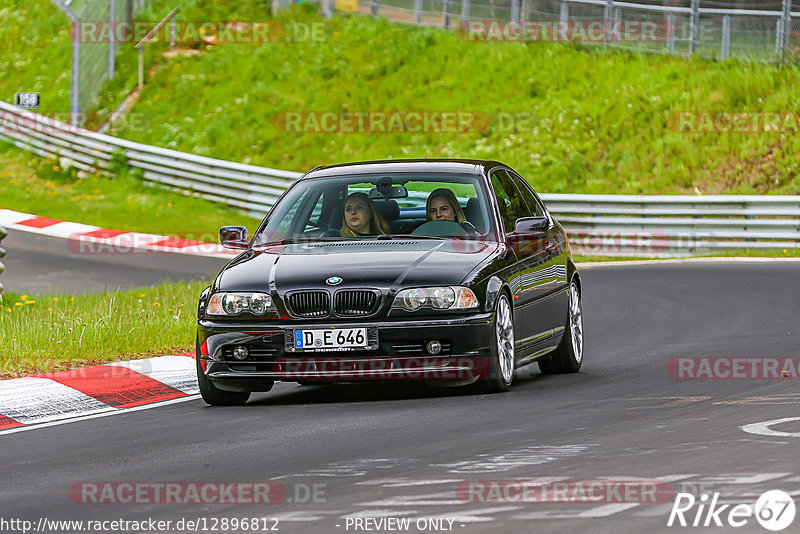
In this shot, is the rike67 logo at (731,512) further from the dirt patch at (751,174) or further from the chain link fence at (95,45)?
the chain link fence at (95,45)

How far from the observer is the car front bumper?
9336 mm

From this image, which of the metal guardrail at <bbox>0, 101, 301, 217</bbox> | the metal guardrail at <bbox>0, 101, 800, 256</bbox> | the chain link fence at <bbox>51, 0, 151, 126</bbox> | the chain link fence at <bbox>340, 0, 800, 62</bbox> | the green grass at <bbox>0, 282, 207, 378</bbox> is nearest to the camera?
the green grass at <bbox>0, 282, 207, 378</bbox>

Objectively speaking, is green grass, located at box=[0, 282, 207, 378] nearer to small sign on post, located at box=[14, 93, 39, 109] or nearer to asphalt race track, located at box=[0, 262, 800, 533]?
asphalt race track, located at box=[0, 262, 800, 533]

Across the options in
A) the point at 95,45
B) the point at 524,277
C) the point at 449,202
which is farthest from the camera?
the point at 95,45

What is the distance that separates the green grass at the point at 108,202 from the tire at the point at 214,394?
1659 centimetres

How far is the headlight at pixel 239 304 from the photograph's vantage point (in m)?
9.50

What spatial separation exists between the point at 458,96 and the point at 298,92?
157 inches

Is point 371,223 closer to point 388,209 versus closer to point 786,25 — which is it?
point 388,209

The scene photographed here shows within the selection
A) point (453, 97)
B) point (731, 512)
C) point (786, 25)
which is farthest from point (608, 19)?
point (731, 512)

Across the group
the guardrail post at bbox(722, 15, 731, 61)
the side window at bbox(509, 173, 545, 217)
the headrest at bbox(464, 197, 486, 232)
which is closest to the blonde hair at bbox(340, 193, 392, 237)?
the headrest at bbox(464, 197, 486, 232)

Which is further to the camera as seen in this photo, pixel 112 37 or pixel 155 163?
pixel 112 37

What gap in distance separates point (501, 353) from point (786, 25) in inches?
934

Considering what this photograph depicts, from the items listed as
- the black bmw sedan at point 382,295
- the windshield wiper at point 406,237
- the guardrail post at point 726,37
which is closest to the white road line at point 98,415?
the black bmw sedan at point 382,295

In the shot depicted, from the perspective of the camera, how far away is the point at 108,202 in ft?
99.9
